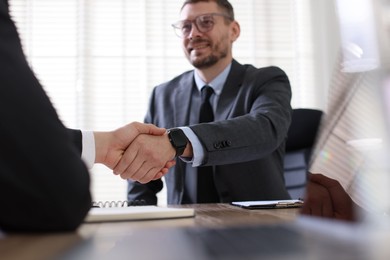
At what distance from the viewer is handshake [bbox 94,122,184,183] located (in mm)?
1316

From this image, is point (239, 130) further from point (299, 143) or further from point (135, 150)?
point (299, 143)

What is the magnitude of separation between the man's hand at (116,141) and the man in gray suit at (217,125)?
0.02 metres

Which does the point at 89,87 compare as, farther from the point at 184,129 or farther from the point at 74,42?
the point at 184,129

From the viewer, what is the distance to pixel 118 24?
2670mm

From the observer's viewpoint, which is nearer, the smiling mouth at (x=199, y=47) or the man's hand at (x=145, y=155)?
the man's hand at (x=145, y=155)

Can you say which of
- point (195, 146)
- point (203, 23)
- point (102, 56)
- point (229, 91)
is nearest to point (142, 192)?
point (229, 91)

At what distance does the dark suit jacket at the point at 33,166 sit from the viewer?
492 mm

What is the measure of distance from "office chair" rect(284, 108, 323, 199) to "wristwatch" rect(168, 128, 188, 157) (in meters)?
0.75

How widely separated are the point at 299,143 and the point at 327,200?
150 centimetres

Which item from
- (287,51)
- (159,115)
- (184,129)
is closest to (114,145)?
(184,129)

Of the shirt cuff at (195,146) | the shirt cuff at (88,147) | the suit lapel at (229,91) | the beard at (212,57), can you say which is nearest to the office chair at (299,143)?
the suit lapel at (229,91)

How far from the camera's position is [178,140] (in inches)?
53.1

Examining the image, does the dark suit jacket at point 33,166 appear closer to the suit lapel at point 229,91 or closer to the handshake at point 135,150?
the handshake at point 135,150

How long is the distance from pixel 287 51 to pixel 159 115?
1156mm
